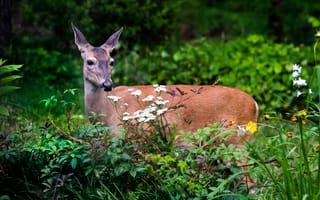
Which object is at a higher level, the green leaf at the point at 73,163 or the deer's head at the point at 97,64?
the deer's head at the point at 97,64

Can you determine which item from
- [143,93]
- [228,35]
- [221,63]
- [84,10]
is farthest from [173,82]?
[228,35]

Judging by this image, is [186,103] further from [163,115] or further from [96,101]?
[163,115]

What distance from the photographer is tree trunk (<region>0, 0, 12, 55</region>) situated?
1004cm

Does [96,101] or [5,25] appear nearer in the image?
[96,101]

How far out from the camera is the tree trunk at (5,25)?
1004 centimetres

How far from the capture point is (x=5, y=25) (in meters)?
10.1

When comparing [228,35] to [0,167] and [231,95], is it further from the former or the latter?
[0,167]

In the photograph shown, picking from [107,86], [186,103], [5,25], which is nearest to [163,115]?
[107,86]

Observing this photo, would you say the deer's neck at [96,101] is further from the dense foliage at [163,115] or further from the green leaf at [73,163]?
the green leaf at [73,163]

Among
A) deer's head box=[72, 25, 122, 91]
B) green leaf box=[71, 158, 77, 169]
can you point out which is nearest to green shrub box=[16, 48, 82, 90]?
deer's head box=[72, 25, 122, 91]

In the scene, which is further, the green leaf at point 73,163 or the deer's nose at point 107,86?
the deer's nose at point 107,86

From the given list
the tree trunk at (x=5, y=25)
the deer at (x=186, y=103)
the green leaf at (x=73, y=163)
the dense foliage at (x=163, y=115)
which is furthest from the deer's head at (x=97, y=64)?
the tree trunk at (x=5, y=25)

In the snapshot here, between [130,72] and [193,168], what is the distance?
530 centimetres

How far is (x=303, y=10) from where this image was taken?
1461cm
